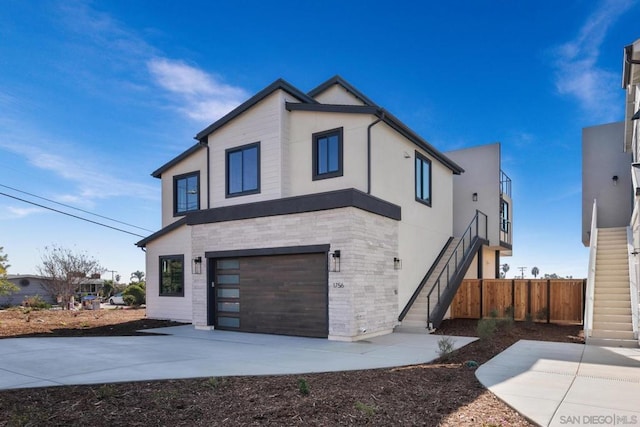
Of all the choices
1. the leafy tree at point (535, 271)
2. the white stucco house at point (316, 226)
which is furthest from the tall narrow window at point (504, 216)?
the leafy tree at point (535, 271)

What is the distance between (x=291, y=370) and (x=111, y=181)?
20.9 meters

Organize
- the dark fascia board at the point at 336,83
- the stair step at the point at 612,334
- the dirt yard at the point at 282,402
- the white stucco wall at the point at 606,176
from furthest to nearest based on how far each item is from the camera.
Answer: the white stucco wall at the point at 606,176, the dark fascia board at the point at 336,83, the stair step at the point at 612,334, the dirt yard at the point at 282,402

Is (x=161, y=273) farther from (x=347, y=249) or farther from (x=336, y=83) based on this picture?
(x=336, y=83)

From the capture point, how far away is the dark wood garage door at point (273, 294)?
11117 millimetres

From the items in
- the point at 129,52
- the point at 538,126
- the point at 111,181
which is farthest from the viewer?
the point at 111,181

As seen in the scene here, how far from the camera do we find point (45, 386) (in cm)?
600

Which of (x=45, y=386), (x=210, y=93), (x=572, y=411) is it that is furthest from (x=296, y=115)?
(x=572, y=411)

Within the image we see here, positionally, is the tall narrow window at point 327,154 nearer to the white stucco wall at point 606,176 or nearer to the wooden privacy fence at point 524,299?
the wooden privacy fence at point 524,299

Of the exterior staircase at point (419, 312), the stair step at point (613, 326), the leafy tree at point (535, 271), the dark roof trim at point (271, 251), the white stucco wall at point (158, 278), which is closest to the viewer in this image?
the stair step at point (613, 326)

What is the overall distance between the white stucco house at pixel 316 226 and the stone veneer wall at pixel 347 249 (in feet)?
0.10

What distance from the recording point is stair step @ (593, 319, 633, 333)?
10.2 meters

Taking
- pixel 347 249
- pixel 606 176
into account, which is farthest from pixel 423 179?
pixel 606 176

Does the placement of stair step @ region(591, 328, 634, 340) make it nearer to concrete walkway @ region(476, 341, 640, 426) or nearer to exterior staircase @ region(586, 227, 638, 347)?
exterior staircase @ region(586, 227, 638, 347)

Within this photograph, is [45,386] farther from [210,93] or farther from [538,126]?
[538,126]
